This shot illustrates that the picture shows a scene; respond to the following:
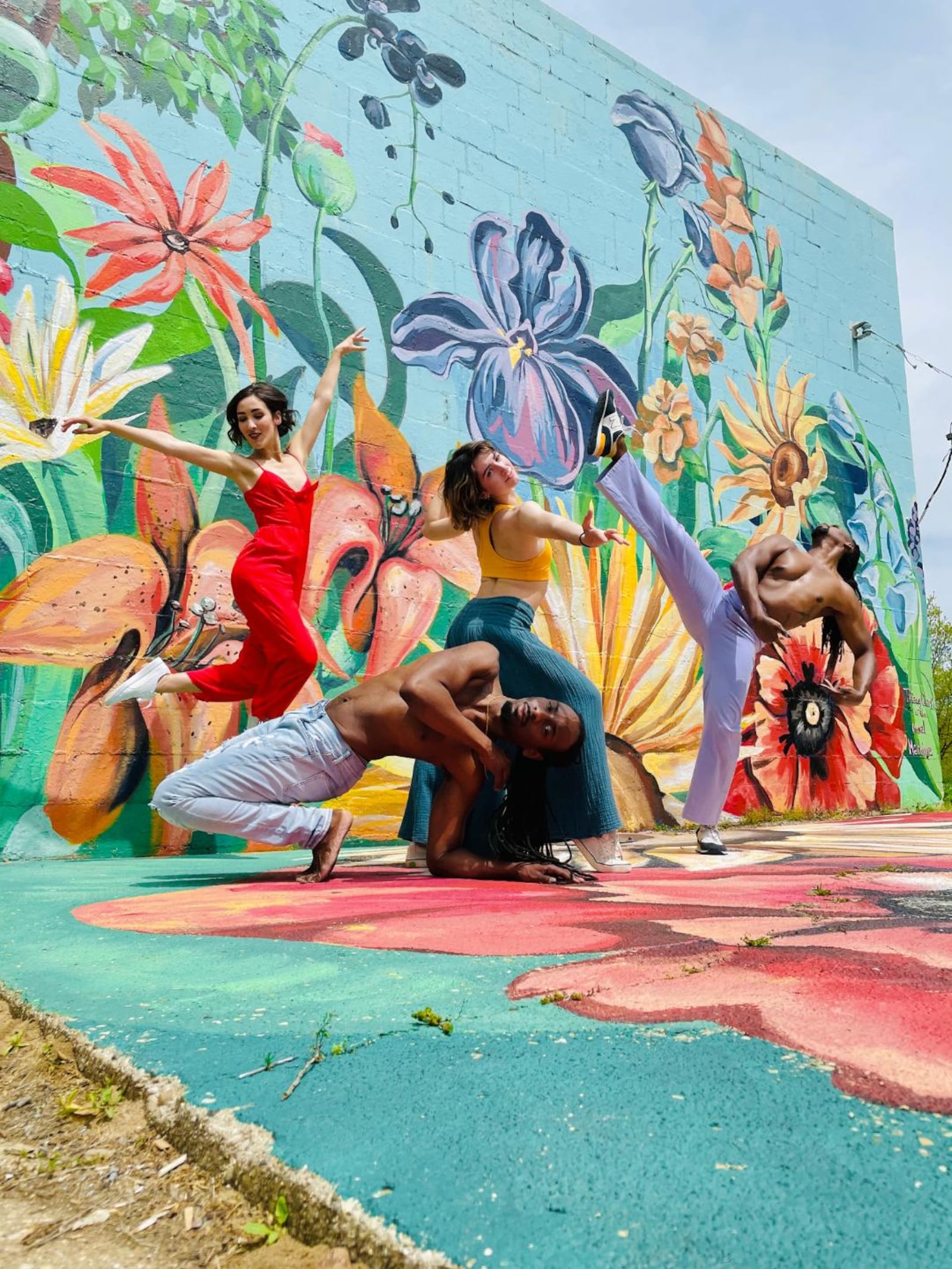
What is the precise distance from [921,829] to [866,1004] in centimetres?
443

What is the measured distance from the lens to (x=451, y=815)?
9.53 ft

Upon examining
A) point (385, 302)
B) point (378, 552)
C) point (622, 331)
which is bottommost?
point (378, 552)

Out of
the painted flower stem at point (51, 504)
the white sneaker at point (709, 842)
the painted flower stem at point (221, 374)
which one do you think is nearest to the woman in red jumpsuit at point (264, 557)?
the painted flower stem at point (51, 504)

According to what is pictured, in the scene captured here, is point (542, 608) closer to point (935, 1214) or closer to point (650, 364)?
point (650, 364)

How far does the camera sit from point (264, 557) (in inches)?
143

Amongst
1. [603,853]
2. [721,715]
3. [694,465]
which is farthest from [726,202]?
[603,853]

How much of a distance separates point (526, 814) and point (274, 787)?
0.78 metres

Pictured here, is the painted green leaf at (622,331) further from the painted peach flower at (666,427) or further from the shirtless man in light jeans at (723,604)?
the shirtless man in light jeans at (723,604)

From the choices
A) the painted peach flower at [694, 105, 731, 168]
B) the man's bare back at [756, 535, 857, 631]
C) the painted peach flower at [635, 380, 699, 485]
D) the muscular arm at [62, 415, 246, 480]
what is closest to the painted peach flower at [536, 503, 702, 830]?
the painted peach flower at [635, 380, 699, 485]

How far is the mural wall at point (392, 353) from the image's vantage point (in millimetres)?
4059

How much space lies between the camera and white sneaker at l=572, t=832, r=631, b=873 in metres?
3.19

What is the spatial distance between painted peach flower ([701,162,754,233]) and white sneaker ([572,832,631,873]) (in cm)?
570

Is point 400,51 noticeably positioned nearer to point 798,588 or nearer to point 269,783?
point 798,588

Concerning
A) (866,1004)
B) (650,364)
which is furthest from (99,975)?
(650,364)
